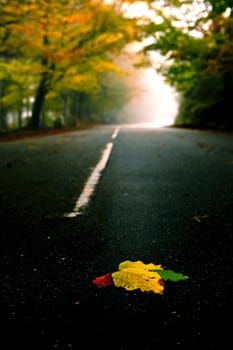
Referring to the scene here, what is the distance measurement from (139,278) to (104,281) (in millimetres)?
198

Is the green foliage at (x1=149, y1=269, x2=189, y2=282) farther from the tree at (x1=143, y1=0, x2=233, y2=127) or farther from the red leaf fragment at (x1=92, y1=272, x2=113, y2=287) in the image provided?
the tree at (x1=143, y1=0, x2=233, y2=127)

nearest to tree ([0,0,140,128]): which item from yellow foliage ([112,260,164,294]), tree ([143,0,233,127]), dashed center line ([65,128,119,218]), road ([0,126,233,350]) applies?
tree ([143,0,233,127])

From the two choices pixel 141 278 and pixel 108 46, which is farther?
pixel 108 46

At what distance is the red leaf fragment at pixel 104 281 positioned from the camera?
6.47 ft

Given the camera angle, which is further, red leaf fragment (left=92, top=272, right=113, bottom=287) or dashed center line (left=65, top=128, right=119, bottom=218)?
dashed center line (left=65, top=128, right=119, bottom=218)

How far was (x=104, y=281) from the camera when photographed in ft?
6.56

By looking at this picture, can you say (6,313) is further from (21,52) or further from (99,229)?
(21,52)

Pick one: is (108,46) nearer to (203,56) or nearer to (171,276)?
(203,56)

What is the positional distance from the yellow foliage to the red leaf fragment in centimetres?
3

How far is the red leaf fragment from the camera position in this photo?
1972 millimetres

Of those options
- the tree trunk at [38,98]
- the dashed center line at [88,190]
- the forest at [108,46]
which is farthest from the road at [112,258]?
the tree trunk at [38,98]

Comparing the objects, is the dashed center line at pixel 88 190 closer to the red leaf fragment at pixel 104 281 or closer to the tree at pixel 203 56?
the red leaf fragment at pixel 104 281

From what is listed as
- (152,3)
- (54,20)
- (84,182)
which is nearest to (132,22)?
(152,3)

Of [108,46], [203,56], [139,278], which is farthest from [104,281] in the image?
[108,46]
